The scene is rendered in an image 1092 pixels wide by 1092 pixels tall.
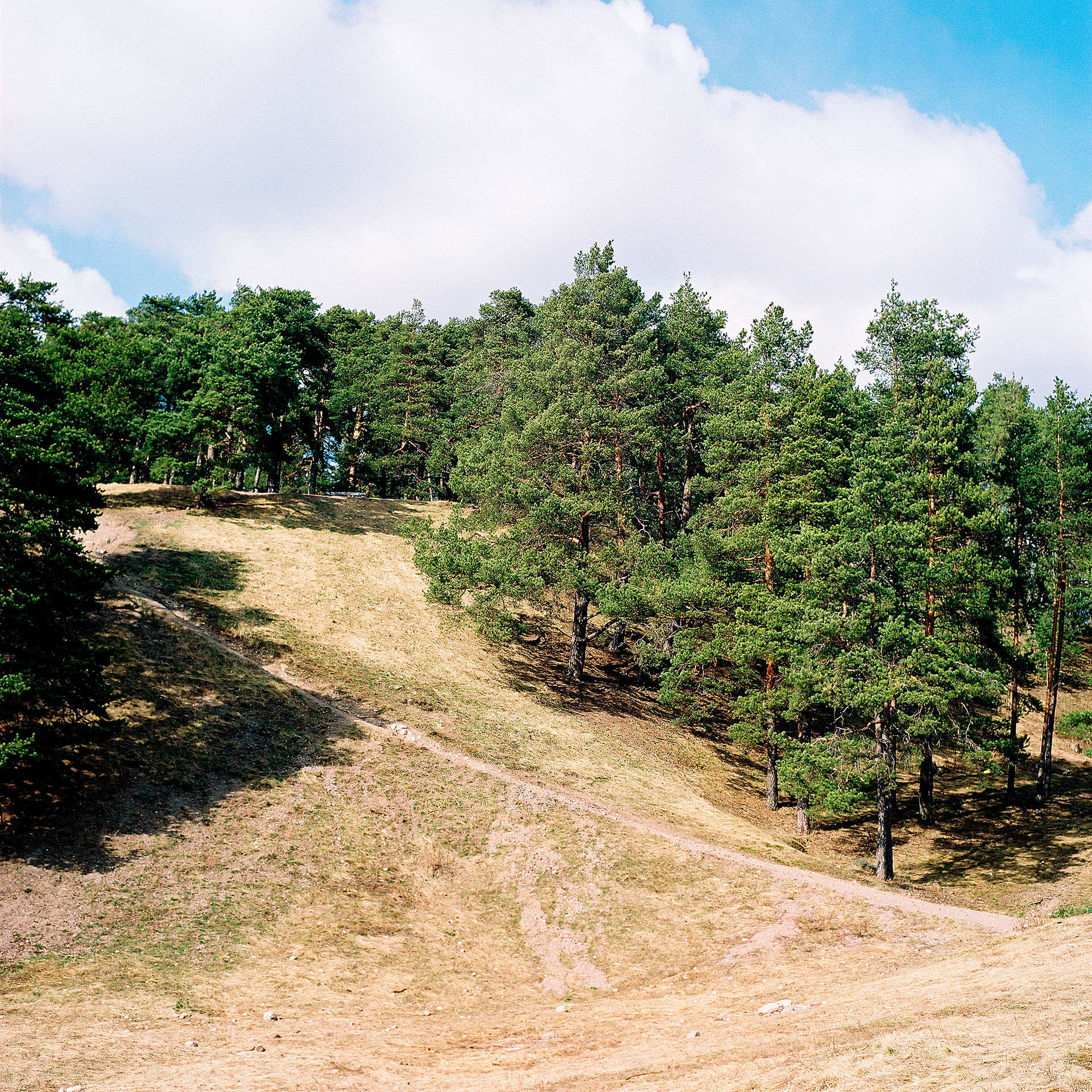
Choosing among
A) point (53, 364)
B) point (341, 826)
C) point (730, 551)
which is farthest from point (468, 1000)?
point (53, 364)

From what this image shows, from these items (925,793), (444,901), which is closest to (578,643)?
(925,793)

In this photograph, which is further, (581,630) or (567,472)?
(581,630)

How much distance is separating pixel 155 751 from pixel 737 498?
76.4ft

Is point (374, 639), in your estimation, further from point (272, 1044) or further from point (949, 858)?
point (949, 858)

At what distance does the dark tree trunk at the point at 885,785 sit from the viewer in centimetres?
2478

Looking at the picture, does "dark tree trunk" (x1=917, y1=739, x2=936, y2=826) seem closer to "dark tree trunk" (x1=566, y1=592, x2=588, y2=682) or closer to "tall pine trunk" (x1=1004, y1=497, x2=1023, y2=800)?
"tall pine trunk" (x1=1004, y1=497, x2=1023, y2=800)

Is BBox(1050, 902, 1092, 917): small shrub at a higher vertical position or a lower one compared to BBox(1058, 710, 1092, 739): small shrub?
lower

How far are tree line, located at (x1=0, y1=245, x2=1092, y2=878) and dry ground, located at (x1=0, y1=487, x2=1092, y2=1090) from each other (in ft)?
11.4

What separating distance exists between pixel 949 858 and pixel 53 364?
1434 inches

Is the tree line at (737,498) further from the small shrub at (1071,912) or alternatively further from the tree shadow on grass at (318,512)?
the small shrub at (1071,912)

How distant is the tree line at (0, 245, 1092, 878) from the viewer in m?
25.1

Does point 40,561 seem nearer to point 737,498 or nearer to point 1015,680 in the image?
point 737,498

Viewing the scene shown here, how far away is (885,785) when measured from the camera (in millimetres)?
25000

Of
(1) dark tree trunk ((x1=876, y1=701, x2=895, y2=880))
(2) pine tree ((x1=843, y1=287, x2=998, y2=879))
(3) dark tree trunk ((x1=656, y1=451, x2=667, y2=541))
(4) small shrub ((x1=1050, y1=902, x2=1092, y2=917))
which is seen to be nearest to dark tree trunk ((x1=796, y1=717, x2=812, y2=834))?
(2) pine tree ((x1=843, y1=287, x2=998, y2=879))
